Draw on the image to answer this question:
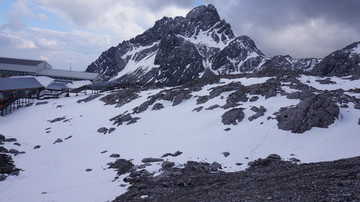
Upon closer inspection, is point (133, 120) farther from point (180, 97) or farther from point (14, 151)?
point (14, 151)

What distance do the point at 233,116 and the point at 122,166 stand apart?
1514 cm

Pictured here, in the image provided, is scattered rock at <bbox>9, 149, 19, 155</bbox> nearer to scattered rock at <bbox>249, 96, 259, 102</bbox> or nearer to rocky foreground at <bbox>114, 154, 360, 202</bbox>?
rocky foreground at <bbox>114, 154, 360, 202</bbox>

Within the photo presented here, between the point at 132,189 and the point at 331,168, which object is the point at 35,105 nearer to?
the point at 132,189

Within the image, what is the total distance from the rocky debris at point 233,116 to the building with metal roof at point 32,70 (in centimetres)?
12371

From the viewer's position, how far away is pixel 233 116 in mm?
31375

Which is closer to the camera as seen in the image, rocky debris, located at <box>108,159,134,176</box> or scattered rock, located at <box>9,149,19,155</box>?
rocky debris, located at <box>108,159,134,176</box>

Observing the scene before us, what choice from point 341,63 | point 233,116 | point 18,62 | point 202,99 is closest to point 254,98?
point 233,116

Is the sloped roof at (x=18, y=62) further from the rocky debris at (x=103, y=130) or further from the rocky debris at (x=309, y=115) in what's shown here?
the rocky debris at (x=309, y=115)

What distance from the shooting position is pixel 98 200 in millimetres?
17828

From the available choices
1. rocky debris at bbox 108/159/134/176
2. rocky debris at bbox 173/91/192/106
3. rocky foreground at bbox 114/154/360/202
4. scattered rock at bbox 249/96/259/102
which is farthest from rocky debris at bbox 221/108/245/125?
rocky debris at bbox 173/91/192/106

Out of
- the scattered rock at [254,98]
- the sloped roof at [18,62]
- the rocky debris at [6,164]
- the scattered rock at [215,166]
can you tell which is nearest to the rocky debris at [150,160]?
the scattered rock at [215,166]

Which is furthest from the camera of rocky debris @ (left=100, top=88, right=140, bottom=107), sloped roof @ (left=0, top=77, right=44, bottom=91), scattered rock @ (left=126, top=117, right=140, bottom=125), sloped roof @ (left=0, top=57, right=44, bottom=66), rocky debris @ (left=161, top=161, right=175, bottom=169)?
sloped roof @ (left=0, top=57, right=44, bottom=66)

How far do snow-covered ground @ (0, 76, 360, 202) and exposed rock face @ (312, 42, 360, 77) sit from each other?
8818cm

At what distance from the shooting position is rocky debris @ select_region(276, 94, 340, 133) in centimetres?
2580
